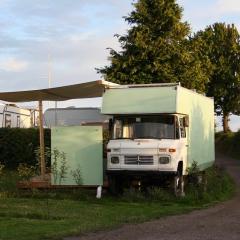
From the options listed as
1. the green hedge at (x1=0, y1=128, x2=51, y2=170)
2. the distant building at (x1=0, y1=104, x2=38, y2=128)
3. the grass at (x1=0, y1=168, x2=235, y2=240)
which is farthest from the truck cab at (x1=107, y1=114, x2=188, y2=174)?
the distant building at (x1=0, y1=104, x2=38, y2=128)

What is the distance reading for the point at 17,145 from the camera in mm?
30984

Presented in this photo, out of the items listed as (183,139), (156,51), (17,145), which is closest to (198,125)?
(183,139)

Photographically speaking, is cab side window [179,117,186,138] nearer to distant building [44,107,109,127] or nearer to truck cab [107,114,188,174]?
truck cab [107,114,188,174]

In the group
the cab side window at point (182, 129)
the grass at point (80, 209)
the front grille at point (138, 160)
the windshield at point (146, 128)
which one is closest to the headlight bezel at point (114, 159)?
the front grille at point (138, 160)

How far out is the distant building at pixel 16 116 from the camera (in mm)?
32084

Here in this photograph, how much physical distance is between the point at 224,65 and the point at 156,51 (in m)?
27.8

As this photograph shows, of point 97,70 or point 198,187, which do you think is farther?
point 97,70

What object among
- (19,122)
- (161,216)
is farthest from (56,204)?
(19,122)

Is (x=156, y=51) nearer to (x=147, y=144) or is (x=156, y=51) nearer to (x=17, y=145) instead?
(x=17, y=145)

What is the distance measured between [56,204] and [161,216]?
3.26 meters

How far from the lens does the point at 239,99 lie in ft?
215

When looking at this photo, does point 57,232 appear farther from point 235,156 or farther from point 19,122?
point 235,156

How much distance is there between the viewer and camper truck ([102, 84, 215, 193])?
18688 mm

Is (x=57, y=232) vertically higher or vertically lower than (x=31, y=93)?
lower
